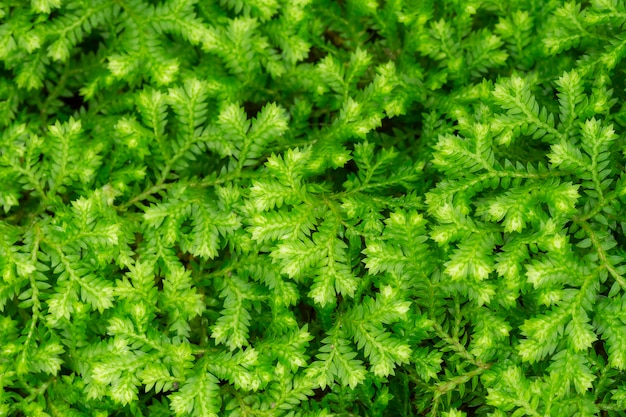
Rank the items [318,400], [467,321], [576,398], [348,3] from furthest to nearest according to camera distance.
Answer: [348,3], [318,400], [467,321], [576,398]

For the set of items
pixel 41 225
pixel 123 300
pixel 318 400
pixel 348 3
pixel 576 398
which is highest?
pixel 348 3

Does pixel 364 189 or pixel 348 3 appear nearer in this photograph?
pixel 364 189

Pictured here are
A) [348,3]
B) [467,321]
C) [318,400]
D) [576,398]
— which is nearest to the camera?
[576,398]

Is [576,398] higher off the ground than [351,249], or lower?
lower

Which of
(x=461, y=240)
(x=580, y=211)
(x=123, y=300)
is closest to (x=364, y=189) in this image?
(x=461, y=240)

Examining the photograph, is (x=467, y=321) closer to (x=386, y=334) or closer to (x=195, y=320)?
(x=386, y=334)

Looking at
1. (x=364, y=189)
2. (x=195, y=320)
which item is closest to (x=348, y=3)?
(x=364, y=189)

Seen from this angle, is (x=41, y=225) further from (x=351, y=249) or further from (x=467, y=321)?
(x=467, y=321)
